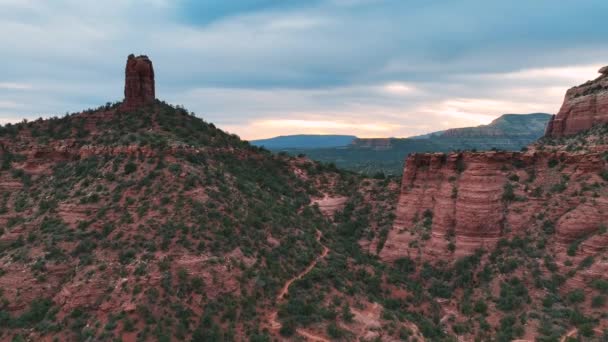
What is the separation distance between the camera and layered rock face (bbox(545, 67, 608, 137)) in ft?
173

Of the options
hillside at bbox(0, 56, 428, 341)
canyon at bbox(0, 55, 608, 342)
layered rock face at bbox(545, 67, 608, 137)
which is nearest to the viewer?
hillside at bbox(0, 56, 428, 341)

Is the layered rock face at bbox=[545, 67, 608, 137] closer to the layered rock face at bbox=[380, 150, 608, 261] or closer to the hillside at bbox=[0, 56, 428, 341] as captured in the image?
the layered rock face at bbox=[380, 150, 608, 261]

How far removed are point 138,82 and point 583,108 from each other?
5998cm

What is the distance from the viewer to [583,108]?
179 feet

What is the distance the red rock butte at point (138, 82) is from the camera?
159 feet

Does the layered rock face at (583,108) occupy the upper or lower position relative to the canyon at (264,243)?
upper

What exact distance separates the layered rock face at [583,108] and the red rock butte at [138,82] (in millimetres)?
58468

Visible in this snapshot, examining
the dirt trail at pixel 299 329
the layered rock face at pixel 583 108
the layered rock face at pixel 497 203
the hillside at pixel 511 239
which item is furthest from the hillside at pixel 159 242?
the layered rock face at pixel 583 108

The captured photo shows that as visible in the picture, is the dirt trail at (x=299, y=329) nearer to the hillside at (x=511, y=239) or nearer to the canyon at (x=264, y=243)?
A: the canyon at (x=264, y=243)

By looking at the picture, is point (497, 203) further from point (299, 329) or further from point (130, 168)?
point (130, 168)

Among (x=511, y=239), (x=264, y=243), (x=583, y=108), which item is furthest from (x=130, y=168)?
(x=583, y=108)

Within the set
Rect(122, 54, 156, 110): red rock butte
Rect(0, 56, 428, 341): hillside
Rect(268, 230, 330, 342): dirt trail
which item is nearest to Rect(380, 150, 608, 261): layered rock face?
Rect(0, 56, 428, 341): hillside

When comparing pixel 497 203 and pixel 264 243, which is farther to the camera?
pixel 497 203

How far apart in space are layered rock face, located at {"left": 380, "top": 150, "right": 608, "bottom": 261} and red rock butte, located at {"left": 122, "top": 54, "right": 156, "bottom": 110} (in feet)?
117
